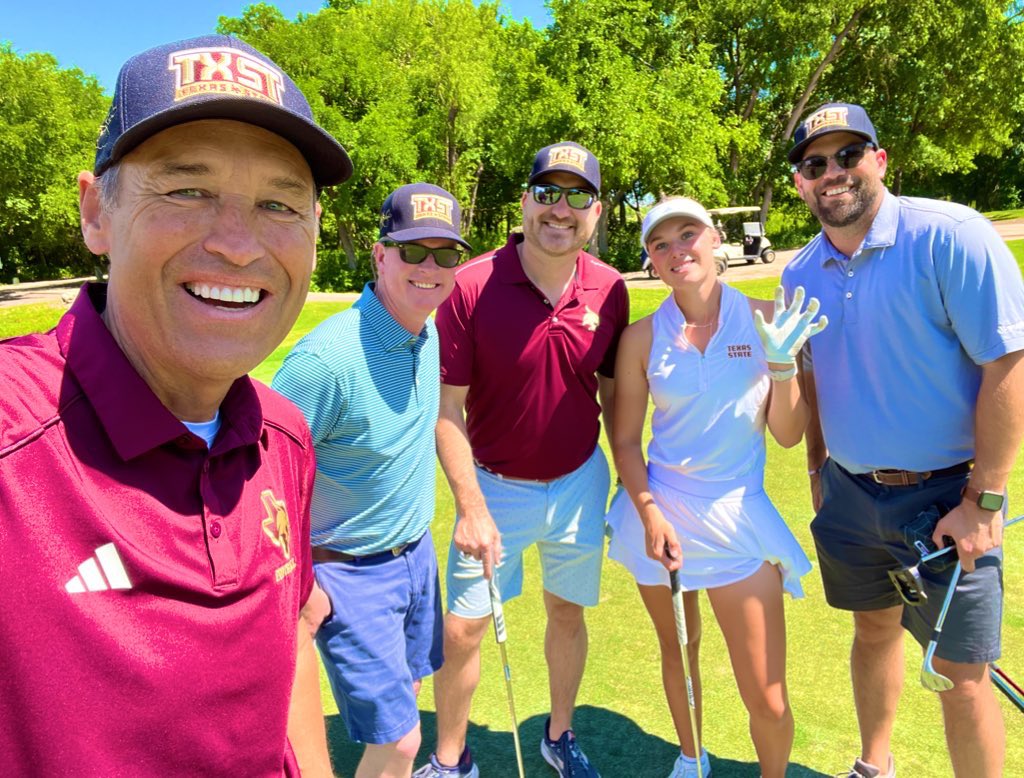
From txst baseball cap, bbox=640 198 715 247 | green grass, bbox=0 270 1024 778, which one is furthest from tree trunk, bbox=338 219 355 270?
txst baseball cap, bbox=640 198 715 247

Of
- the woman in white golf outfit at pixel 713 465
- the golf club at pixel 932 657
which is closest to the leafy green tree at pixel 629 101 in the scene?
the woman in white golf outfit at pixel 713 465

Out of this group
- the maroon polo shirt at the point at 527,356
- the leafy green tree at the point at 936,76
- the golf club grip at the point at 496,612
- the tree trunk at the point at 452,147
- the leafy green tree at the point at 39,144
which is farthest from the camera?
the leafy green tree at the point at 936,76

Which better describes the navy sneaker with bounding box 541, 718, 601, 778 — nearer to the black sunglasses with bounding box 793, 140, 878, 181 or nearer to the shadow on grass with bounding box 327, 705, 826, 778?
the shadow on grass with bounding box 327, 705, 826, 778

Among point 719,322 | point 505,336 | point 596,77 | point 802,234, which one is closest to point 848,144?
point 719,322

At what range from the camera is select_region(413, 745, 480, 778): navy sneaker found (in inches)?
128

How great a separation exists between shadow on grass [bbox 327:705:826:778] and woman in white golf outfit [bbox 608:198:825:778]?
20cm

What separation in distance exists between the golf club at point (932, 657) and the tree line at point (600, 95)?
2248cm

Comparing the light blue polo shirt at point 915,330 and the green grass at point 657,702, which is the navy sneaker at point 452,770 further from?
the light blue polo shirt at point 915,330

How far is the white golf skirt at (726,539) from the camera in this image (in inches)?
115

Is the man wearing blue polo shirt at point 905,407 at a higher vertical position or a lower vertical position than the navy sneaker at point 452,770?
higher

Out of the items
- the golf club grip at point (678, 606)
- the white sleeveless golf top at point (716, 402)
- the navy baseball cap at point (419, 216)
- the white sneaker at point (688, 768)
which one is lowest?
the white sneaker at point (688, 768)

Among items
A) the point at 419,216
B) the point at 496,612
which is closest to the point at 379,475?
the point at 496,612

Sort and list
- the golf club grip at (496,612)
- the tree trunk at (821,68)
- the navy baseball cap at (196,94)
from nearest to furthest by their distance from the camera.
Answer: the navy baseball cap at (196,94) < the golf club grip at (496,612) < the tree trunk at (821,68)

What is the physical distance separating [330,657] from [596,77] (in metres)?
25.1
